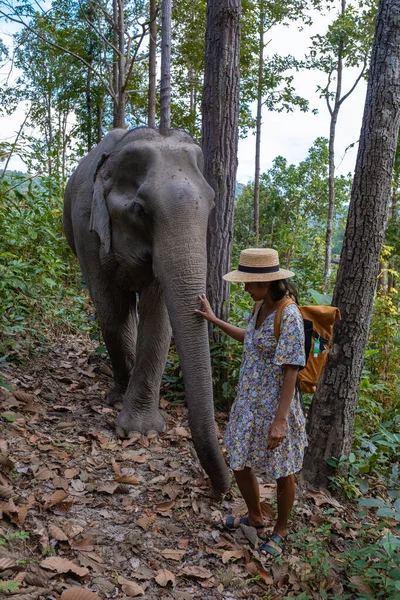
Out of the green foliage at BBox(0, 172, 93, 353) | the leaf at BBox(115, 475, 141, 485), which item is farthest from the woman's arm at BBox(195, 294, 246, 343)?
the green foliage at BBox(0, 172, 93, 353)

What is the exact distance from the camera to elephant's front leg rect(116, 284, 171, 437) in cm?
495

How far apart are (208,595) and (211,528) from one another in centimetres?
62

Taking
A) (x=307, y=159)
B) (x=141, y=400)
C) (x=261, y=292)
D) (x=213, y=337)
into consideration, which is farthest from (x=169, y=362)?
(x=307, y=159)

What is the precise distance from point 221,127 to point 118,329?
7.81ft

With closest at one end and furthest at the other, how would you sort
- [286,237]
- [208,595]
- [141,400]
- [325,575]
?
[208,595]
[325,575]
[141,400]
[286,237]

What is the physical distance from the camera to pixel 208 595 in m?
3.04

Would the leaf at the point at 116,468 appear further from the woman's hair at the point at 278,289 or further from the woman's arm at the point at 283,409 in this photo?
the woman's hair at the point at 278,289

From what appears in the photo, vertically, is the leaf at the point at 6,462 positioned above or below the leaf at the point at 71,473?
above

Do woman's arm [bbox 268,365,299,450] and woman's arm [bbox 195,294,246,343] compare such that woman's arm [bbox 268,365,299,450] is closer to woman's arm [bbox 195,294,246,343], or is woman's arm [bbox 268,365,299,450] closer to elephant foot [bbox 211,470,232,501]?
woman's arm [bbox 195,294,246,343]

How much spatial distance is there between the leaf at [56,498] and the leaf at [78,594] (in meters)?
0.86

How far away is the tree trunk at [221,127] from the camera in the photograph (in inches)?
220

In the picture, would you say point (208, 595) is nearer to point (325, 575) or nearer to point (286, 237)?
point (325, 575)

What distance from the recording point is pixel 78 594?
2.60 metres

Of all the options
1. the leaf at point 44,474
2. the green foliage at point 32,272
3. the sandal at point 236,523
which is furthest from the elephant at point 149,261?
the green foliage at point 32,272
